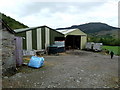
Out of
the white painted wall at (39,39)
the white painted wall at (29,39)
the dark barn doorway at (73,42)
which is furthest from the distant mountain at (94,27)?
the white painted wall at (29,39)

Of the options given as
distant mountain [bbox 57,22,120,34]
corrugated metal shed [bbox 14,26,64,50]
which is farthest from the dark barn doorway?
distant mountain [bbox 57,22,120,34]

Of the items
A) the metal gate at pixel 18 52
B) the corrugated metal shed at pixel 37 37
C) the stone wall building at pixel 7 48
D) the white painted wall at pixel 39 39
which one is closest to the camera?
the stone wall building at pixel 7 48

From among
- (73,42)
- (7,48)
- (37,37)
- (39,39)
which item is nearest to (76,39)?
(73,42)

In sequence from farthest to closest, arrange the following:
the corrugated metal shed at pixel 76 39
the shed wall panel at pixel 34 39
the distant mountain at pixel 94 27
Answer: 1. the distant mountain at pixel 94 27
2. the corrugated metal shed at pixel 76 39
3. the shed wall panel at pixel 34 39

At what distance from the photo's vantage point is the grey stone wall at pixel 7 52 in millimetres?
5022

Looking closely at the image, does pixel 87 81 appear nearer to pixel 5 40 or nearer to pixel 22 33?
pixel 5 40

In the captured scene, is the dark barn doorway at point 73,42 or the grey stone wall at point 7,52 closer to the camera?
the grey stone wall at point 7,52

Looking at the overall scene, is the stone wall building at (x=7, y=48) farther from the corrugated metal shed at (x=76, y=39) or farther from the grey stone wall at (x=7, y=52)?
the corrugated metal shed at (x=76, y=39)

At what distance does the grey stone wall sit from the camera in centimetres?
502

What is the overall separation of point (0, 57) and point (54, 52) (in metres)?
8.13

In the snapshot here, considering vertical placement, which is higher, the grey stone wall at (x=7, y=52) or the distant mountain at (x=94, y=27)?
the distant mountain at (x=94, y=27)

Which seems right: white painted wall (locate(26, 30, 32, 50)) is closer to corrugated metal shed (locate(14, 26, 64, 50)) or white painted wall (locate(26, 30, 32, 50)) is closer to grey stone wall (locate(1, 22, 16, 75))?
corrugated metal shed (locate(14, 26, 64, 50))

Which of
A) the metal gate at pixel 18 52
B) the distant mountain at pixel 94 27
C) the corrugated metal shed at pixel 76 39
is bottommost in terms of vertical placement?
the metal gate at pixel 18 52

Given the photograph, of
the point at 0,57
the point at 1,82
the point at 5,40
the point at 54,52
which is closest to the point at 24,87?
the point at 1,82
